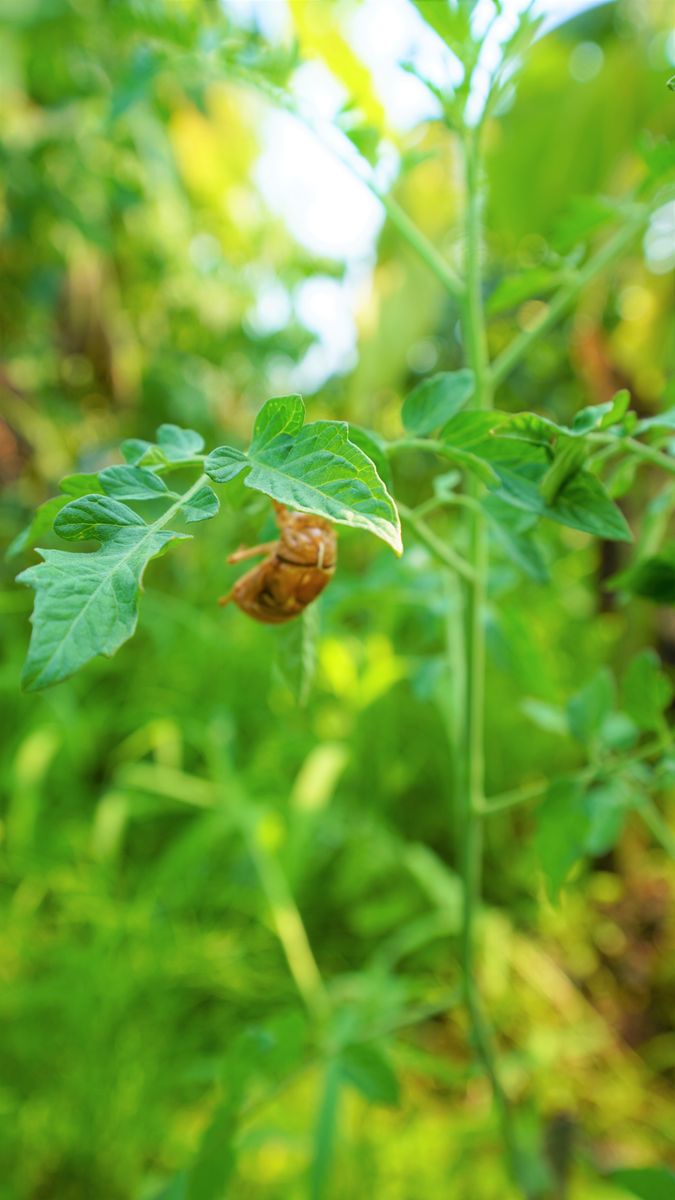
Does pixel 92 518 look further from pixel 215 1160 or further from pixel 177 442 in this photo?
pixel 215 1160

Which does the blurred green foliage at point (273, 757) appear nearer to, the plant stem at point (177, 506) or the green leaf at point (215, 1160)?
the green leaf at point (215, 1160)

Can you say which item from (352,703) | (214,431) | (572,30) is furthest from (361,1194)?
(572,30)

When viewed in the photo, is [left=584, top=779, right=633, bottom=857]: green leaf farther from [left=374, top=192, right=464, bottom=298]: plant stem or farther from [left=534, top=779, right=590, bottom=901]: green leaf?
[left=374, top=192, right=464, bottom=298]: plant stem

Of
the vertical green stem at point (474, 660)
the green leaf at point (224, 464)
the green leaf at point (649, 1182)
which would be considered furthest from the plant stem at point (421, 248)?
the green leaf at point (649, 1182)

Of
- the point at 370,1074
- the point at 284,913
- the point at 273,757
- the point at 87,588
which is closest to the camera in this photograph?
the point at 87,588

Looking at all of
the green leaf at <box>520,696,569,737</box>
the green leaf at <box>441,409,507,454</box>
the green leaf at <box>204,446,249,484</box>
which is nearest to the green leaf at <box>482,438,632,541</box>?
the green leaf at <box>441,409,507,454</box>

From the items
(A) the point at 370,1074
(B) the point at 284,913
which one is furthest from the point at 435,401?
(B) the point at 284,913

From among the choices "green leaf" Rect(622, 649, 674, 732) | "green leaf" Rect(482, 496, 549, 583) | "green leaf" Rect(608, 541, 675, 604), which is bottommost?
"green leaf" Rect(622, 649, 674, 732)
